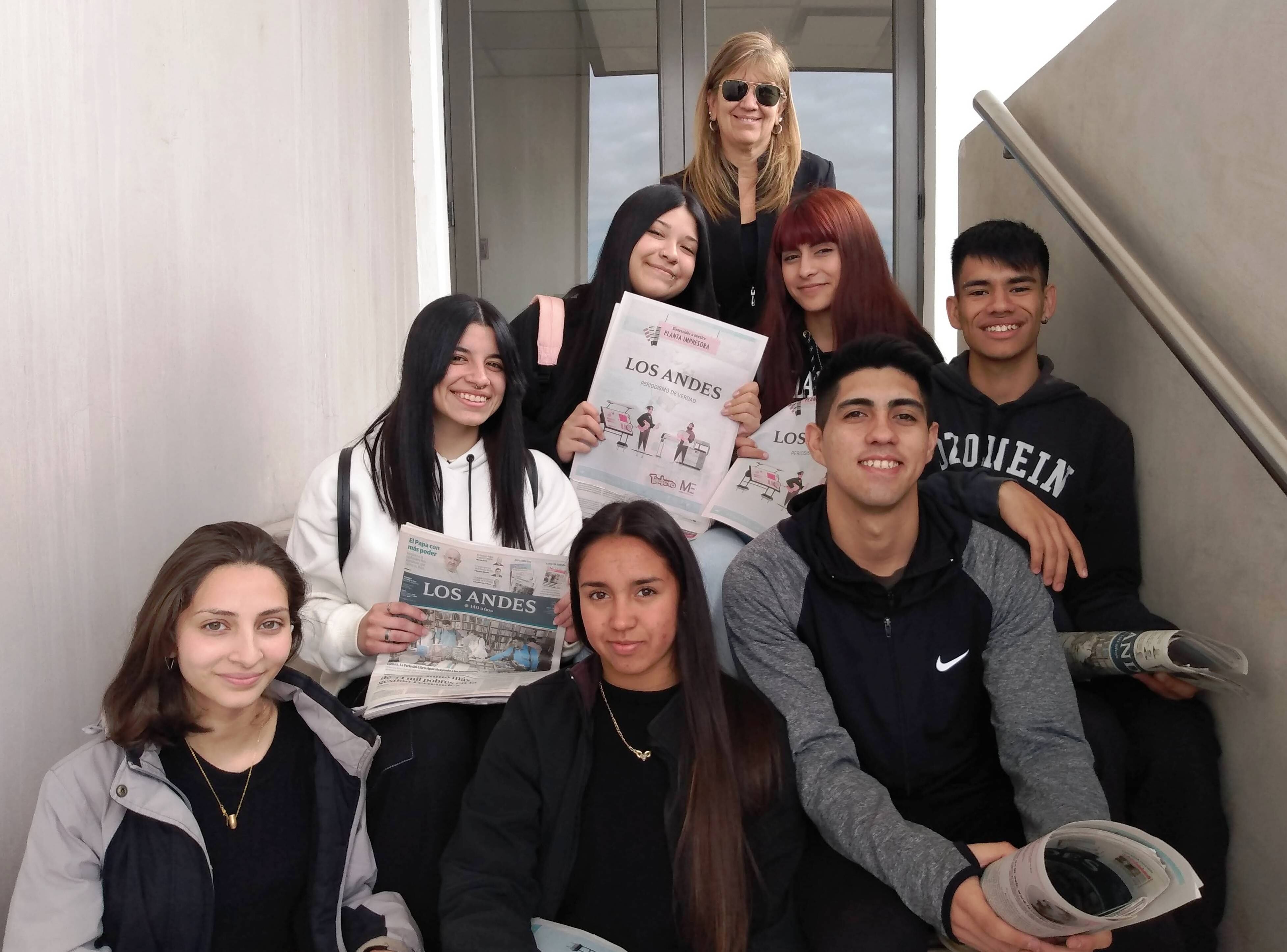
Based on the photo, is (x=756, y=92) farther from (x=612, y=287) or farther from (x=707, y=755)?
(x=707, y=755)

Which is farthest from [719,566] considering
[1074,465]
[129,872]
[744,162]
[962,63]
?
[962,63]

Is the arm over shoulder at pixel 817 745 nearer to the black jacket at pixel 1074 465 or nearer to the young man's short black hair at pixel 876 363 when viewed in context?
the young man's short black hair at pixel 876 363

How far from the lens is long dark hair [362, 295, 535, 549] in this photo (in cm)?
202

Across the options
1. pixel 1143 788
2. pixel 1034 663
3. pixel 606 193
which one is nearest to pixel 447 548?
pixel 1034 663

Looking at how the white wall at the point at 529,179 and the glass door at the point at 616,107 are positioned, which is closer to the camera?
the glass door at the point at 616,107

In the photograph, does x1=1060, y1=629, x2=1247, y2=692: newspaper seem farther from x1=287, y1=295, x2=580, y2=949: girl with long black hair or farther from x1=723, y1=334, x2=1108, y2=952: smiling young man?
x1=287, y1=295, x2=580, y2=949: girl with long black hair

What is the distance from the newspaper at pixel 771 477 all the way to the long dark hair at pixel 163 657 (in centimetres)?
102

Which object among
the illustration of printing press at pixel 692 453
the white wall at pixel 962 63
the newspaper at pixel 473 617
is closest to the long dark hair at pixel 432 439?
the newspaper at pixel 473 617

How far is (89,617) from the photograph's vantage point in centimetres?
181

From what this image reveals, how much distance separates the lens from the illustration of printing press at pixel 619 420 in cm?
233

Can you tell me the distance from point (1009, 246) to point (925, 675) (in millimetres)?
1003

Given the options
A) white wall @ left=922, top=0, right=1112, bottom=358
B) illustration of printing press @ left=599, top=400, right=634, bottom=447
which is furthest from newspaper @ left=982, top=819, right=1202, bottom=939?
white wall @ left=922, top=0, right=1112, bottom=358

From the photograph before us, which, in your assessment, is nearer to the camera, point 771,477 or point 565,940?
point 565,940

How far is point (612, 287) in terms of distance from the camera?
2.53 meters
